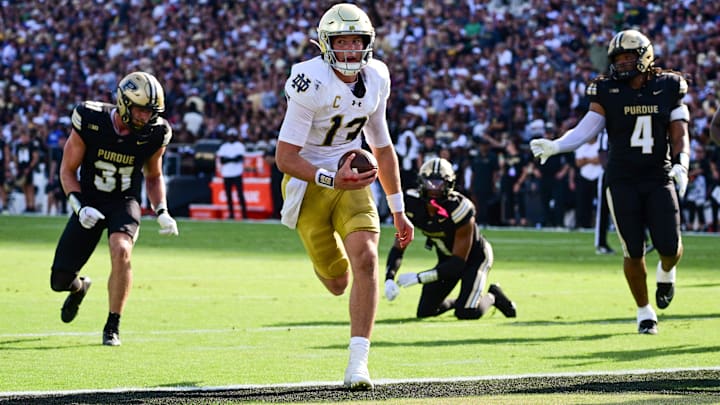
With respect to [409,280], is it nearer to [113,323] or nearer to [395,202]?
[113,323]

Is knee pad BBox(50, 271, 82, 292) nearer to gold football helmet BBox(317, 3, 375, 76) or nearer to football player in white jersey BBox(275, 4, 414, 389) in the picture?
football player in white jersey BBox(275, 4, 414, 389)

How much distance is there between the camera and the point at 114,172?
818cm

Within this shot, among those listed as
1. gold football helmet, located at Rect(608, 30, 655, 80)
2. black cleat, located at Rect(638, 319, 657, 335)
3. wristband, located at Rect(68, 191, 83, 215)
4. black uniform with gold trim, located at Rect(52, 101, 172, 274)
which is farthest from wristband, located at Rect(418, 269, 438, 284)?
wristband, located at Rect(68, 191, 83, 215)

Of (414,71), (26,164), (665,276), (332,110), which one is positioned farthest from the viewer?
(26,164)

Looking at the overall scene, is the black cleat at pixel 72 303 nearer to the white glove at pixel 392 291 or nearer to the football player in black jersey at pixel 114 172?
the football player in black jersey at pixel 114 172

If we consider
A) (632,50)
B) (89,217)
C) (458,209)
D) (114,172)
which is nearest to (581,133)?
(632,50)

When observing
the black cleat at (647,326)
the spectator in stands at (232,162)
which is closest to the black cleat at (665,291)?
the black cleat at (647,326)

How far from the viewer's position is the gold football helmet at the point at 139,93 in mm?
7836

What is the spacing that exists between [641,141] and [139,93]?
311 cm

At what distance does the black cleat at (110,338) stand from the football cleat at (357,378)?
2261mm

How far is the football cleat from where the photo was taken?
5805 mm

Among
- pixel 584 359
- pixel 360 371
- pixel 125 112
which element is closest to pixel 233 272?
pixel 125 112

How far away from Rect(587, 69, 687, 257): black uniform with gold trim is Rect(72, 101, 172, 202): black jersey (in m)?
2.83

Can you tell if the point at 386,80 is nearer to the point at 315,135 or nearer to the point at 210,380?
the point at 315,135
